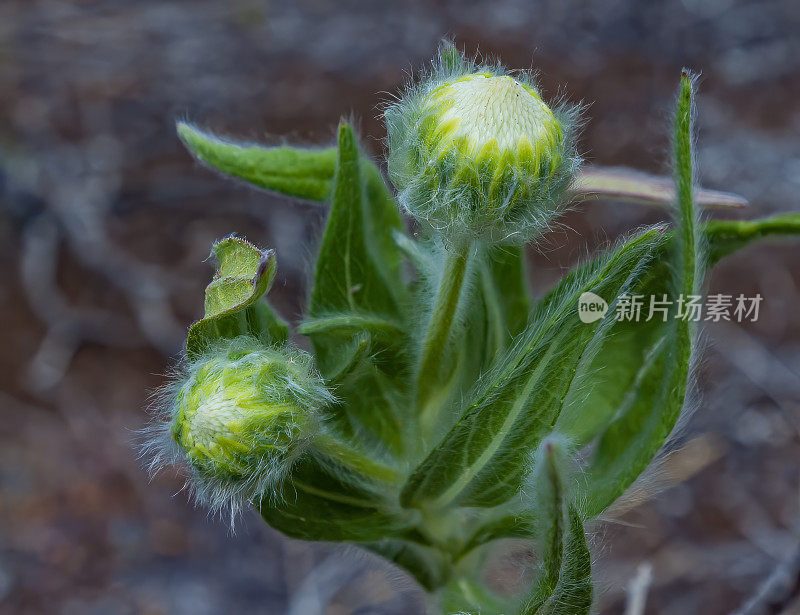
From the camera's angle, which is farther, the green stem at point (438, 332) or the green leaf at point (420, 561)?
the green leaf at point (420, 561)

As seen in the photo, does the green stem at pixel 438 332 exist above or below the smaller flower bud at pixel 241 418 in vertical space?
above

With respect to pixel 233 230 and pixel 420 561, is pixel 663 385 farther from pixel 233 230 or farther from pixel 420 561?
pixel 233 230

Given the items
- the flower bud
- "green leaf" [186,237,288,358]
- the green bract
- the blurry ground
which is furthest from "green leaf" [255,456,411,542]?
the blurry ground

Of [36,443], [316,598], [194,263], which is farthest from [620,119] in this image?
[36,443]

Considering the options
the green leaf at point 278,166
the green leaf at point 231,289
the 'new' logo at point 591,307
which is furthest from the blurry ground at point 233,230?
the 'new' logo at point 591,307

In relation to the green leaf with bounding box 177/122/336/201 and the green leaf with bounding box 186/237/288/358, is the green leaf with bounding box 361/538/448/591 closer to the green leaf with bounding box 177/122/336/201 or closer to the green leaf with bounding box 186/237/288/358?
the green leaf with bounding box 186/237/288/358

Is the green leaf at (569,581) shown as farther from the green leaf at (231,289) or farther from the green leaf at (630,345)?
the green leaf at (231,289)

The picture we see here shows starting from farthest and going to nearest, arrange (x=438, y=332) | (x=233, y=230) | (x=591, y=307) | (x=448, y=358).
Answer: (x=233, y=230) < (x=448, y=358) < (x=438, y=332) < (x=591, y=307)

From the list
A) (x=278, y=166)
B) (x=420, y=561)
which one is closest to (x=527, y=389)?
(x=420, y=561)
